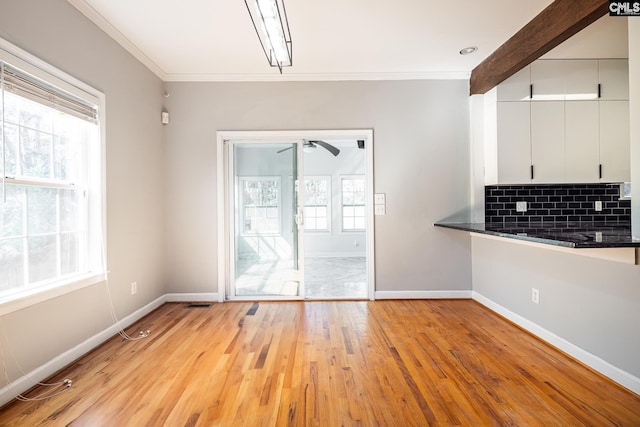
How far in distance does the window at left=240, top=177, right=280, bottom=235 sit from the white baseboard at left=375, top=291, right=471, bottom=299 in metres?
1.54

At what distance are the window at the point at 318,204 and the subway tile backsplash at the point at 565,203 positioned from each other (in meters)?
4.57

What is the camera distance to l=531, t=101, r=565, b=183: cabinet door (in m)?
3.47

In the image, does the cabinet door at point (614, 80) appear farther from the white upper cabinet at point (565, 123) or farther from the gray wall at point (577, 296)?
the gray wall at point (577, 296)

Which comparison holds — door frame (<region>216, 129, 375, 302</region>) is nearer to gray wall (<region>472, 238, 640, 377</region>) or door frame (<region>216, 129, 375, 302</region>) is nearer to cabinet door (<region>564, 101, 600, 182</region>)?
gray wall (<region>472, 238, 640, 377</region>)

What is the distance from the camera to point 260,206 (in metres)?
4.15

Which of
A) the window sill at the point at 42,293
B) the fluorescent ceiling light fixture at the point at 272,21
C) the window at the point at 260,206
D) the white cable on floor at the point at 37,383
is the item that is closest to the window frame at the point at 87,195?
the window sill at the point at 42,293

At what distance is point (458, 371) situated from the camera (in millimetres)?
2311

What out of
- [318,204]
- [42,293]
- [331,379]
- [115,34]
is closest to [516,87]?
[331,379]

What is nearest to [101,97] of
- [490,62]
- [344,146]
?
[490,62]

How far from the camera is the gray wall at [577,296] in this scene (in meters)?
2.09

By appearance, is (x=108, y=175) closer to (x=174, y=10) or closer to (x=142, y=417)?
(x=174, y=10)

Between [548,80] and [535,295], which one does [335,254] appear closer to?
[535,295]

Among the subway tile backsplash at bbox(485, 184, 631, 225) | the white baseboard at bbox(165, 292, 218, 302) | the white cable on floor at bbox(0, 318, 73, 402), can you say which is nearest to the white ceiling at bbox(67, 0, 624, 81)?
the subway tile backsplash at bbox(485, 184, 631, 225)

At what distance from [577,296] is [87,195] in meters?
3.99
